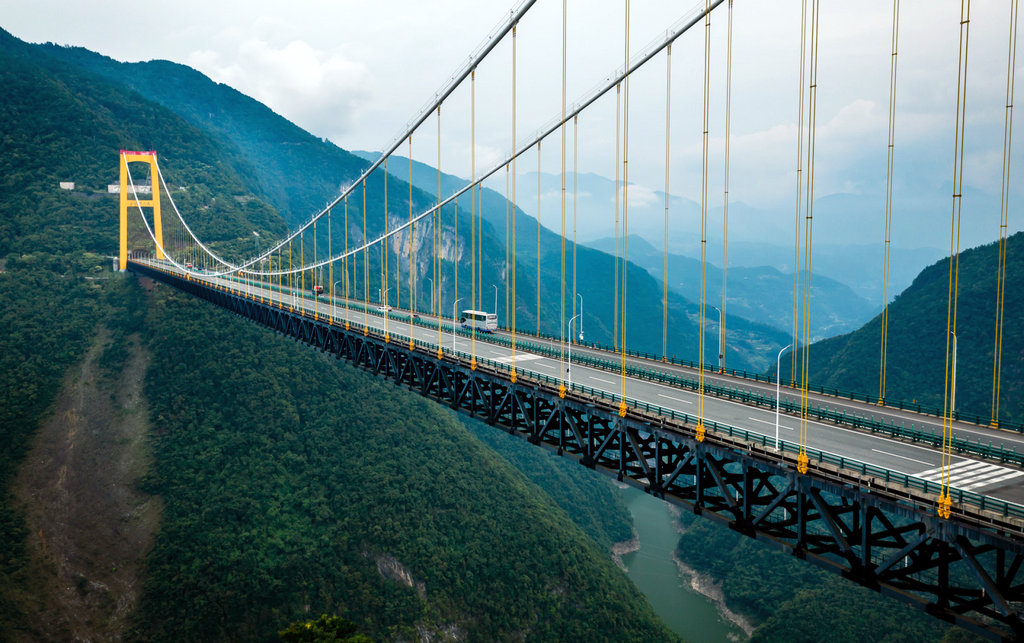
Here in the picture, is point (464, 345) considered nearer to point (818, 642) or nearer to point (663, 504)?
point (818, 642)

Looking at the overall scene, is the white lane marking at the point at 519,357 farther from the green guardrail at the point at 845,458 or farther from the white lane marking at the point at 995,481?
the white lane marking at the point at 995,481

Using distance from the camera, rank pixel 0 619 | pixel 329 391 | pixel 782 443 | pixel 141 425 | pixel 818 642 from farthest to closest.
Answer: pixel 329 391 → pixel 141 425 → pixel 818 642 → pixel 0 619 → pixel 782 443

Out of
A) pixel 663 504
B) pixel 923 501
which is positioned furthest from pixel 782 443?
pixel 663 504

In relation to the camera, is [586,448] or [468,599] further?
[468,599]

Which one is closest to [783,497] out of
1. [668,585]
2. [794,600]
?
[794,600]

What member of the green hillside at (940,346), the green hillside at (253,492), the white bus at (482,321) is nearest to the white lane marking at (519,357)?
the white bus at (482,321)

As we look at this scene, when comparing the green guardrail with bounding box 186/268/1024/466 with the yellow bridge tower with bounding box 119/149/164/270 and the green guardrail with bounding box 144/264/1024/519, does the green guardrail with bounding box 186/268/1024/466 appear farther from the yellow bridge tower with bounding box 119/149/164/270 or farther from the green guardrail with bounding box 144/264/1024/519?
the yellow bridge tower with bounding box 119/149/164/270
